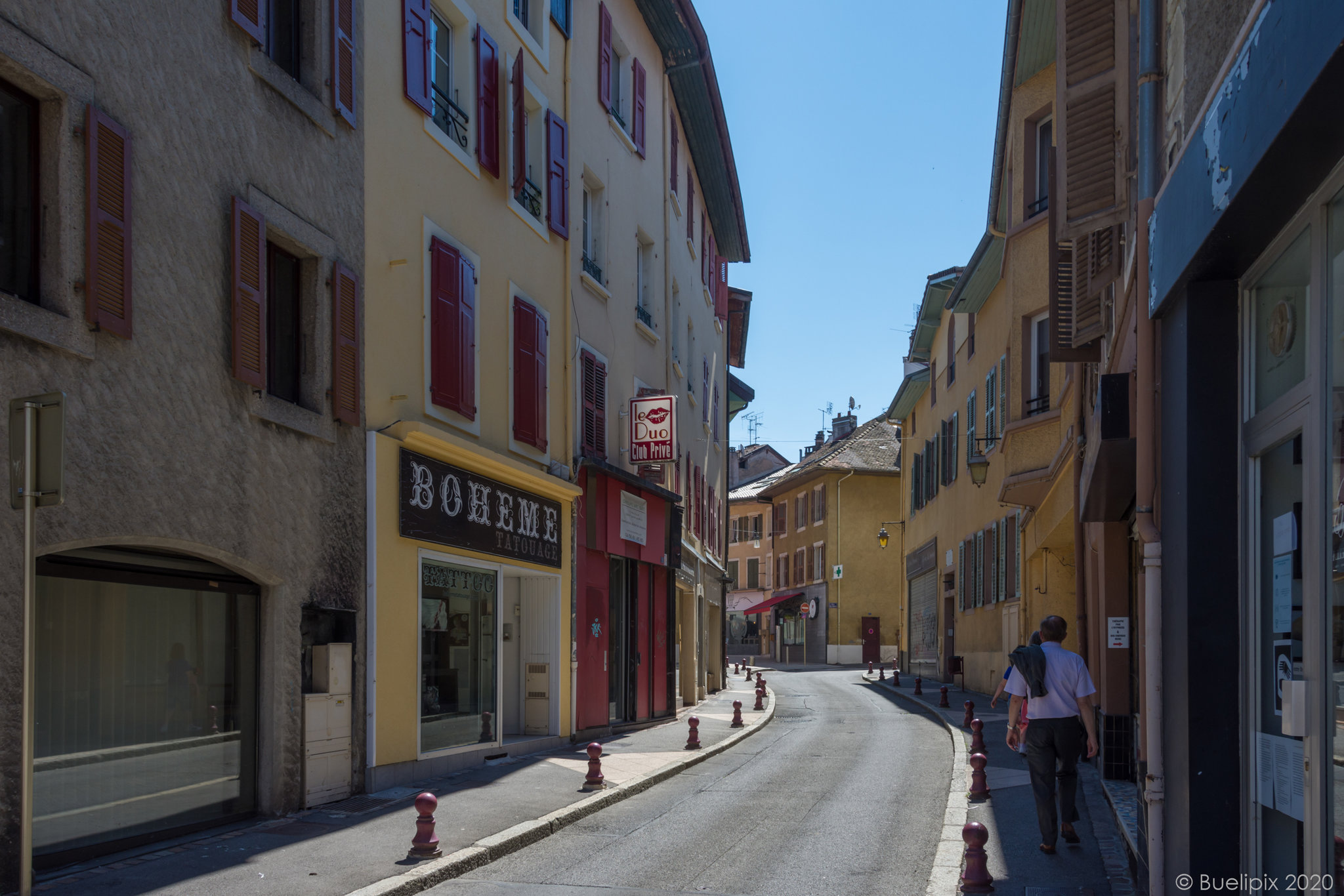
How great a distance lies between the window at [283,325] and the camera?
34.6ft

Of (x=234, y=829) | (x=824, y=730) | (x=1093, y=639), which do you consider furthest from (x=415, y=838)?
(x=824, y=730)

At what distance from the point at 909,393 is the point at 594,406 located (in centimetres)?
2407

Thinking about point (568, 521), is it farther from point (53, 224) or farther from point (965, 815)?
point (53, 224)

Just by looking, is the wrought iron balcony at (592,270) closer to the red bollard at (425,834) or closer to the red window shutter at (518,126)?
the red window shutter at (518,126)

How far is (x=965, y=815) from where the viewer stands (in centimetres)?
1049

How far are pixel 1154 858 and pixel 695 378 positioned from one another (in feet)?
75.5

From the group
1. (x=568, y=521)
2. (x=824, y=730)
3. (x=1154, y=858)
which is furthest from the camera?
(x=824, y=730)

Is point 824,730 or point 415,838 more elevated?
point 415,838

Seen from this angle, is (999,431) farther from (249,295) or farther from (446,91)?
(249,295)

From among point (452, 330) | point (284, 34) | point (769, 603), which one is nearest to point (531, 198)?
point (452, 330)

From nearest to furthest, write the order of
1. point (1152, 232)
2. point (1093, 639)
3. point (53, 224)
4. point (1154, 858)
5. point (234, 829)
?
point (1154, 858) → point (1152, 232) → point (53, 224) → point (234, 829) → point (1093, 639)

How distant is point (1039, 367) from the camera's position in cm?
1930

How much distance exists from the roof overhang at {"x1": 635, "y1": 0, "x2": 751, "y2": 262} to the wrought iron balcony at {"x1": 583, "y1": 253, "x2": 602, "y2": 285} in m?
5.79

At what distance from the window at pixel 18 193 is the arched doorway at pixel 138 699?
174 centimetres
